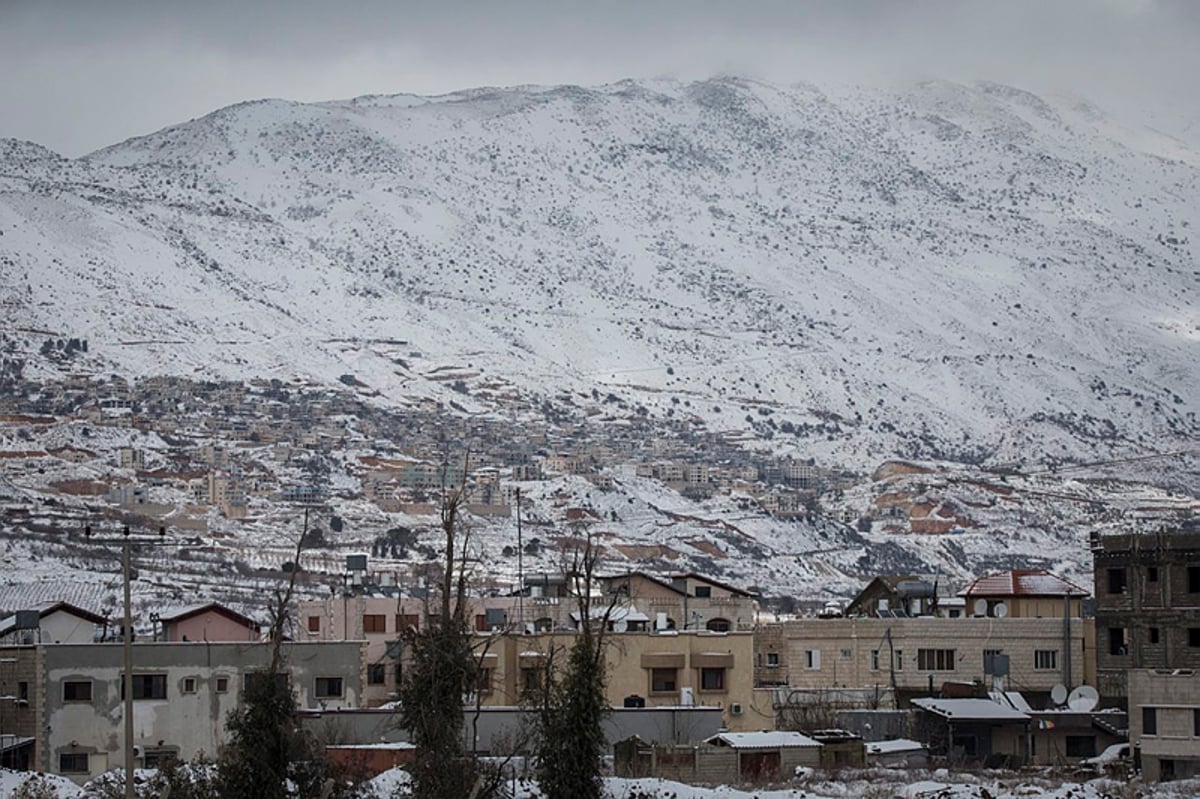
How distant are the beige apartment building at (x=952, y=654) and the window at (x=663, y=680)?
870 centimetres

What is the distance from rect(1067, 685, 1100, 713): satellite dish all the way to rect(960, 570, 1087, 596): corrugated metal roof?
11.7m

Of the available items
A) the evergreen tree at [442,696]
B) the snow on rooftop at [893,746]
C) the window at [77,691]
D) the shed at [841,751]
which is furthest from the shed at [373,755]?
the snow on rooftop at [893,746]

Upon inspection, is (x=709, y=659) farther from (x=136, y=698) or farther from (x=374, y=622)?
(x=374, y=622)

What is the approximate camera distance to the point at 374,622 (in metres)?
78.7

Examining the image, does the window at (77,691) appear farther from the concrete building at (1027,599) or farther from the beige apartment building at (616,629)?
the concrete building at (1027,599)

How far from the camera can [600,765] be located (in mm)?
47219

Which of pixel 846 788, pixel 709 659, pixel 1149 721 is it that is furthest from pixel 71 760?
pixel 1149 721

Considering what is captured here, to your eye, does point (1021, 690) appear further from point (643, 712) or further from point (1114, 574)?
point (643, 712)

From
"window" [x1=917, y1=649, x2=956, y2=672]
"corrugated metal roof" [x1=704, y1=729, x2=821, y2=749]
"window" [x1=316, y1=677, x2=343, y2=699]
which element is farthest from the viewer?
"window" [x1=917, y1=649, x2=956, y2=672]

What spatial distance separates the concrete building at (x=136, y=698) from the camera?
57.7 meters

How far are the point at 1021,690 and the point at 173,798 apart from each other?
3249cm

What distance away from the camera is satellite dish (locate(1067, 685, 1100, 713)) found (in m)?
63.8

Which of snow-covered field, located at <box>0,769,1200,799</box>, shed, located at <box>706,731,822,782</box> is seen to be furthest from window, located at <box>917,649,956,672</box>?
snow-covered field, located at <box>0,769,1200,799</box>

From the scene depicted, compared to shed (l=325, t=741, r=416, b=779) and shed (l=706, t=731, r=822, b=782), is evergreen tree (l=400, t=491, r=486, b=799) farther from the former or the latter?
shed (l=706, t=731, r=822, b=782)
